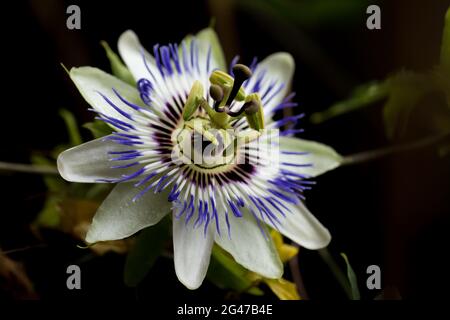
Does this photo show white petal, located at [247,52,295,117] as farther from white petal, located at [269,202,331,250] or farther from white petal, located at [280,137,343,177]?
white petal, located at [269,202,331,250]

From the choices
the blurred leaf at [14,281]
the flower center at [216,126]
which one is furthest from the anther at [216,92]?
the blurred leaf at [14,281]

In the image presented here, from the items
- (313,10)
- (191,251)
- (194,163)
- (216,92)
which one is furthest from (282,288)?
(313,10)

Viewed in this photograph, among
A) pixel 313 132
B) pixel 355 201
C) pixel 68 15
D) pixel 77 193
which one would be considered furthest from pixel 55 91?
pixel 355 201

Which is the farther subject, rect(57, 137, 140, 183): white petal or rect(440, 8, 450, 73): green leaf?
rect(440, 8, 450, 73): green leaf

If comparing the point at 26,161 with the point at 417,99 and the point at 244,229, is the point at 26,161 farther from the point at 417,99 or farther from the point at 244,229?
the point at 417,99

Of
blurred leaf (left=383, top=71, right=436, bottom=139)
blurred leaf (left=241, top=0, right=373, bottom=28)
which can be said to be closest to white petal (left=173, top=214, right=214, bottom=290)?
blurred leaf (left=383, top=71, right=436, bottom=139)

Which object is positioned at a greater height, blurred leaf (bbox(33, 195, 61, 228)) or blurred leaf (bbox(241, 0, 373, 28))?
blurred leaf (bbox(241, 0, 373, 28))
